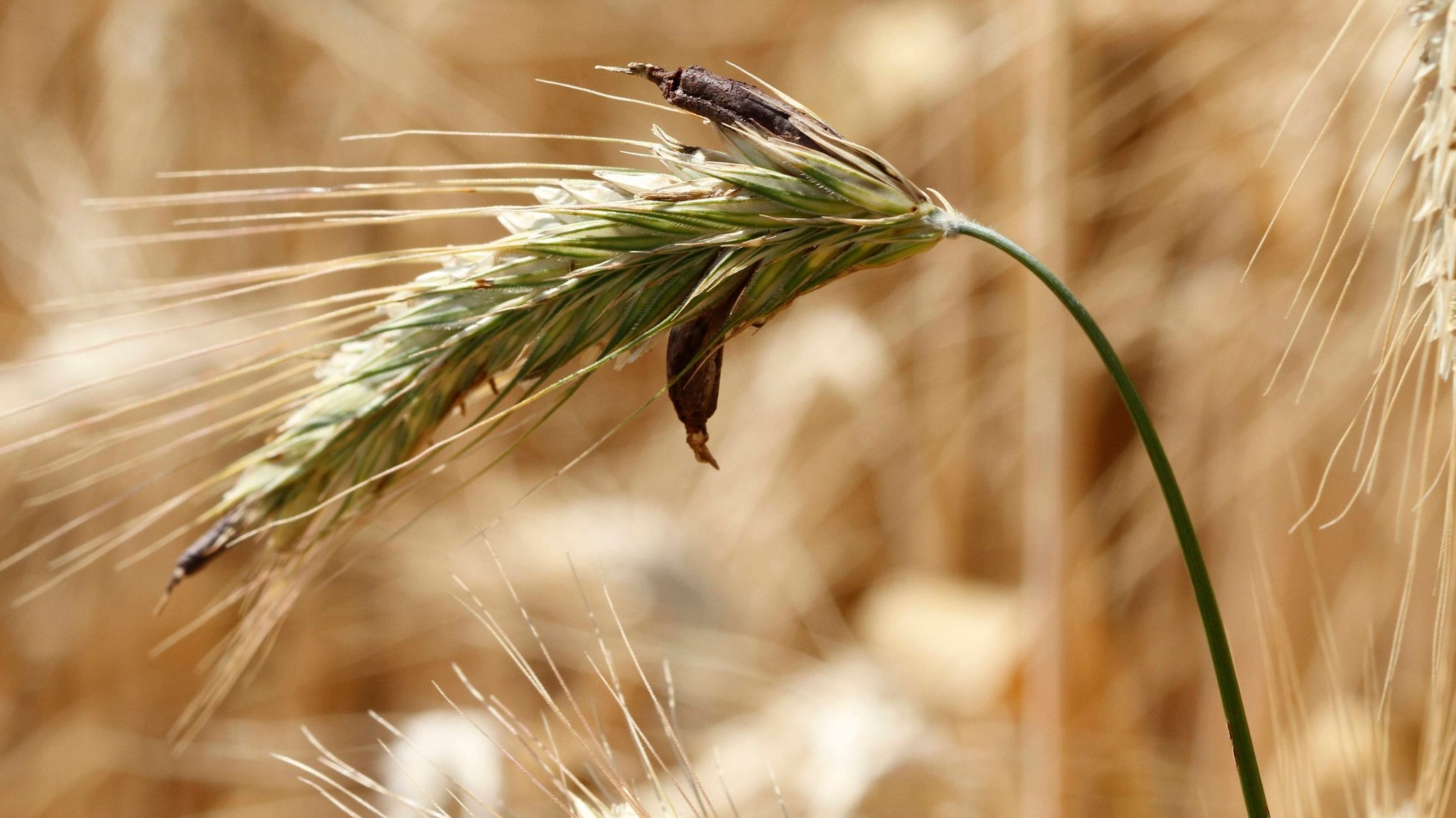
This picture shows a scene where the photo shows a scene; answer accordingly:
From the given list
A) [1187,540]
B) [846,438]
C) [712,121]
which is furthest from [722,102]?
[846,438]

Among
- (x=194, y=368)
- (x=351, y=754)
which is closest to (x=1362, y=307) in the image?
(x=194, y=368)

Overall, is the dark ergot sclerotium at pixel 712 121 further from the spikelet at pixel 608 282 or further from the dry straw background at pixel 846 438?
the dry straw background at pixel 846 438

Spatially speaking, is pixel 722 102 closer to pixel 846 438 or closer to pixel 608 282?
pixel 608 282

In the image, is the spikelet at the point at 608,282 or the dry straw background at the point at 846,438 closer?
the spikelet at the point at 608,282

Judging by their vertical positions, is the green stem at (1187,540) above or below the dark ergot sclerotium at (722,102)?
below

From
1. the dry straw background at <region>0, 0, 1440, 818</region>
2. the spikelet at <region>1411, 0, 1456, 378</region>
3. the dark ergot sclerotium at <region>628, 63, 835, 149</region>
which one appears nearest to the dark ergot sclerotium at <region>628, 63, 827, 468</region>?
the dark ergot sclerotium at <region>628, 63, 835, 149</region>

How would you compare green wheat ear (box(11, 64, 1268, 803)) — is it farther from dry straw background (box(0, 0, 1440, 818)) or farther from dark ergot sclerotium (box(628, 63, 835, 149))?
dry straw background (box(0, 0, 1440, 818))

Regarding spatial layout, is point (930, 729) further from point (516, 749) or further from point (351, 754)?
point (351, 754)

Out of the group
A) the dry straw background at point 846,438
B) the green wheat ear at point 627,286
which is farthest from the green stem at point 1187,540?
the dry straw background at point 846,438
